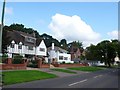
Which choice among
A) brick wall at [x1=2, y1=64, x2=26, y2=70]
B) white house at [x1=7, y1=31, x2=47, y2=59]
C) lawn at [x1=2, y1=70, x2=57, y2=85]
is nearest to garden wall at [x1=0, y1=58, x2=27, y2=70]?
brick wall at [x1=2, y1=64, x2=26, y2=70]

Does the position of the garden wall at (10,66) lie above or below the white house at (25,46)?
below

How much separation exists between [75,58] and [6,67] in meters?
Answer: 87.2

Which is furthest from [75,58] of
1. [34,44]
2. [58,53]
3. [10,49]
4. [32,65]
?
[32,65]

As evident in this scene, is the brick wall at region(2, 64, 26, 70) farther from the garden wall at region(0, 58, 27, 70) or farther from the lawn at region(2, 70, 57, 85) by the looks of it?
the lawn at region(2, 70, 57, 85)

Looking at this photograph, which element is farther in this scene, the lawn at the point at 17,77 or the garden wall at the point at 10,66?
the garden wall at the point at 10,66

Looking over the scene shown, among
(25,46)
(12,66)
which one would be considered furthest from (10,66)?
(25,46)

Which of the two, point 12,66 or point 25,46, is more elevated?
point 25,46

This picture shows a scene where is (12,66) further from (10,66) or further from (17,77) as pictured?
(17,77)

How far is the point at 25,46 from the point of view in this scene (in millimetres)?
81062

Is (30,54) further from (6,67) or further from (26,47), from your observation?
(6,67)

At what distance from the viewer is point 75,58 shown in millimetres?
124500

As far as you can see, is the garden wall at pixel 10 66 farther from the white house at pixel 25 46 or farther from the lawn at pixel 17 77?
the white house at pixel 25 46

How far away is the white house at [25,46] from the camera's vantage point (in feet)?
246

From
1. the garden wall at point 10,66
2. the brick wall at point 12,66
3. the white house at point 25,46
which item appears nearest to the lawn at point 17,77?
the brick wall at point 12,66
